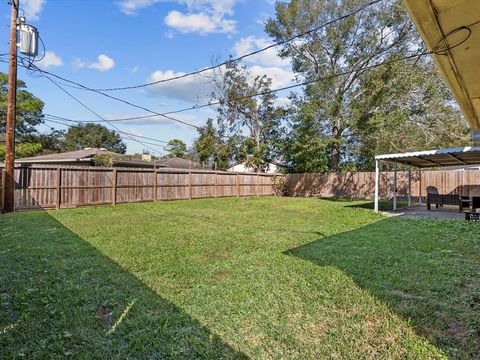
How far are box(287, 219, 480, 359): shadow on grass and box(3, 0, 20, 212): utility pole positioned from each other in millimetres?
8672

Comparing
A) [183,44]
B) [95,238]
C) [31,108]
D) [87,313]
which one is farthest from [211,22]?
[31,108]

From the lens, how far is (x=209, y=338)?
2.46 m

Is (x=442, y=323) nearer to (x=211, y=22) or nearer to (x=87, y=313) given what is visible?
(x=87, y=313)

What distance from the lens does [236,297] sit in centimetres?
327

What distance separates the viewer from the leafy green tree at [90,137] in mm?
47094

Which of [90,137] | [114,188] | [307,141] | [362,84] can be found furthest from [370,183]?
[90,137]

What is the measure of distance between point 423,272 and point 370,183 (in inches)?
666

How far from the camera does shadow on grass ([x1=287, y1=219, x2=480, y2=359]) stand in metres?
2.65

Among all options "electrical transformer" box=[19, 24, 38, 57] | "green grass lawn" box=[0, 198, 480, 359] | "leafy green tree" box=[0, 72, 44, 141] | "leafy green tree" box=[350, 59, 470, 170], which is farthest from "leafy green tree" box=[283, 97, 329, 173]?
"leafy green tree" box=[0, 72, 44, 141]

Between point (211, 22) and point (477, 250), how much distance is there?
11.4m

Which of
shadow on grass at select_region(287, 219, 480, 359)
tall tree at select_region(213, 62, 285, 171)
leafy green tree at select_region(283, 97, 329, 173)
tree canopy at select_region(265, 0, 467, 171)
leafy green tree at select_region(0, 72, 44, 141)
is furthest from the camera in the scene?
tall tree at select_region(213, 62, 285, 171)

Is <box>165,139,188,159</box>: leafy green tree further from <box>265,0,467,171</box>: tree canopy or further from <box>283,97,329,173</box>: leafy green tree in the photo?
<box>265,0,467,171</box>: tree canopy

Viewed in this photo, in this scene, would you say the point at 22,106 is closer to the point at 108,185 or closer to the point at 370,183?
the point at 108,185

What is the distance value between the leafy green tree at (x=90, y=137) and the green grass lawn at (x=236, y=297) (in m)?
44.8
